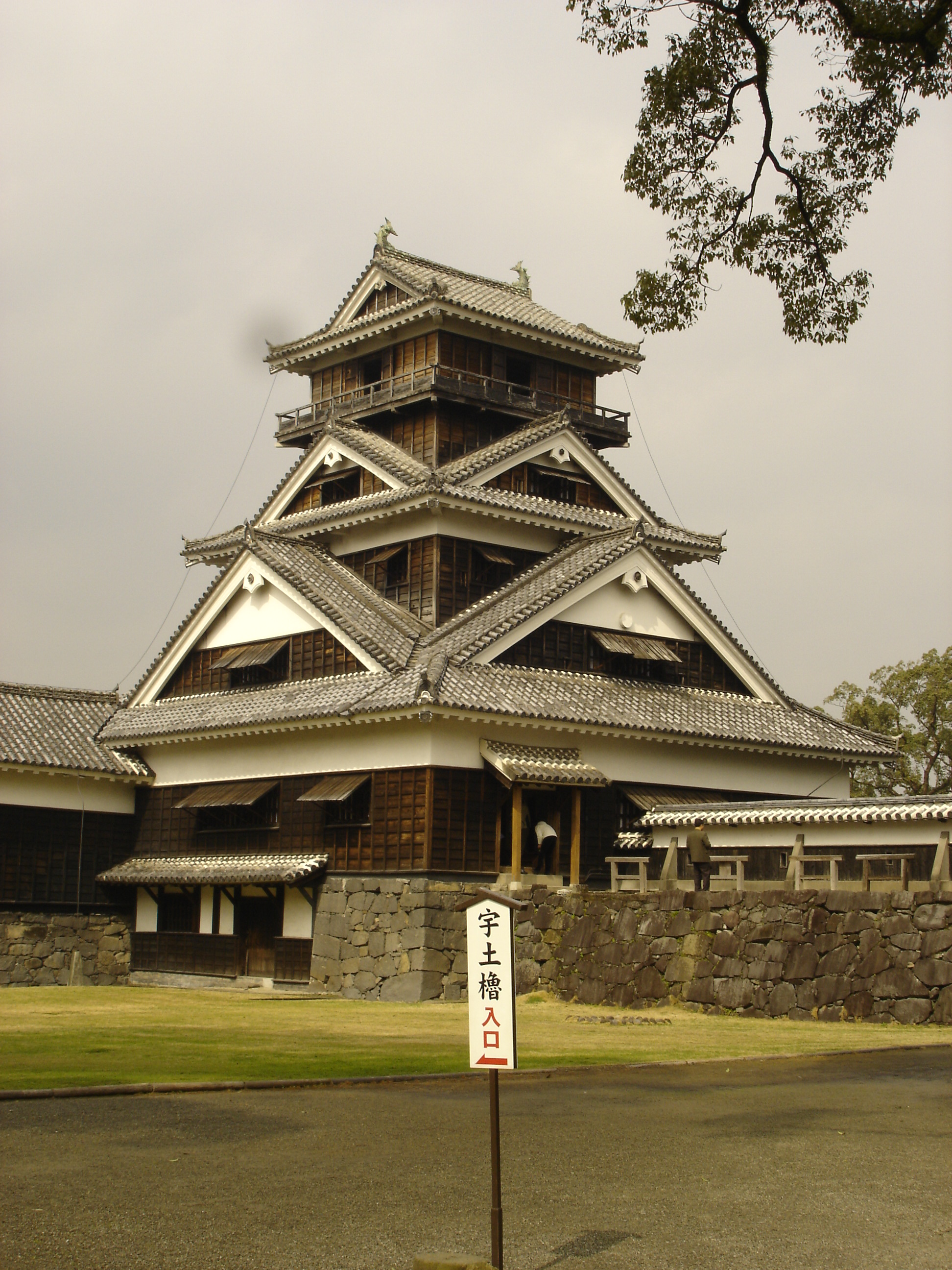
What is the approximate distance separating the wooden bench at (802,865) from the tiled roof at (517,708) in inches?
249

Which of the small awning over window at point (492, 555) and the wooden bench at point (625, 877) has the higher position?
the small awning over window at point (492, 555)

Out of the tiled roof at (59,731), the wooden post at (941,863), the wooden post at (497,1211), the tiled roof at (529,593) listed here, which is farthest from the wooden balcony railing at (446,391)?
the wooden post at (497,1211)

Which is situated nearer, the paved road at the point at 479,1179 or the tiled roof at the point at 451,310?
the paved road at the point at 479,1179

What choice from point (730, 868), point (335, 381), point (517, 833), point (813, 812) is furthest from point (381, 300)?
point (813, 812)

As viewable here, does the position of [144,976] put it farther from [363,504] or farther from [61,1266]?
[61,1266]

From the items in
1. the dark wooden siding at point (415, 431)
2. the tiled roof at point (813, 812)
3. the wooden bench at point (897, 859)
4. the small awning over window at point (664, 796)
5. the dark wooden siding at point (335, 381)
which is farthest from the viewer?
the dark wooden siding at point (335, 381)

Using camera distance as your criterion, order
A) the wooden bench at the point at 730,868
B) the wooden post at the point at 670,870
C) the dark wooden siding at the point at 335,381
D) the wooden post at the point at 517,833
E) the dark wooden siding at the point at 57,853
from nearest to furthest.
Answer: the wooden bench at the point at 730,868
the wooden post at the point at 670,870
the wooden post at the point at 517,833
the dark wooden siding at the point at 57,853
the dark wooden siding at the point at 335,381

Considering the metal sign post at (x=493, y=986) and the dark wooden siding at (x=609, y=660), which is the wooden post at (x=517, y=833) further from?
the metal sign post at (x=493, y=986)

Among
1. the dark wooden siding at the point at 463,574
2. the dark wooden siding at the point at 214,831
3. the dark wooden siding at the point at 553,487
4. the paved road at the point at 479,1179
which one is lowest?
the paved road at the point at 479,1179

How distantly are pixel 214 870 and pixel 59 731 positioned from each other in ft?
21.2

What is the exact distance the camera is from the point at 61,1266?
294 inches

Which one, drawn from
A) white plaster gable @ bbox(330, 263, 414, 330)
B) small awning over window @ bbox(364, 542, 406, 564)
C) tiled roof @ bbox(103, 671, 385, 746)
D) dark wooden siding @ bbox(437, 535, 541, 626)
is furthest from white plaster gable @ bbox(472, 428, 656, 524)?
tiled roof @ bbox(103, 671, 385, 746)

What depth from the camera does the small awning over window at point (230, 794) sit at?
3017 centimetres

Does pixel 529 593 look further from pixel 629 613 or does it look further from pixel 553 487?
A: pixel 553 487
